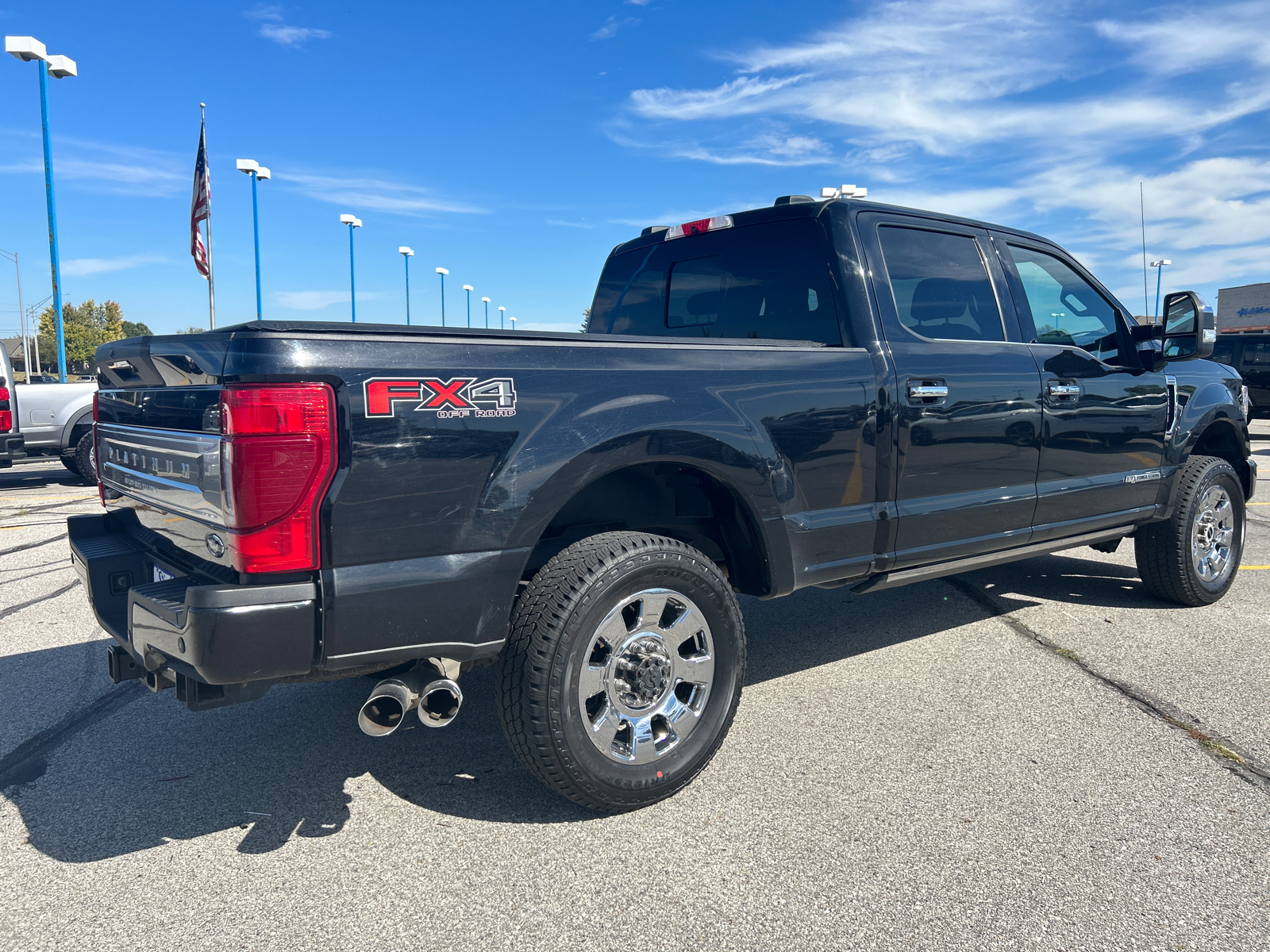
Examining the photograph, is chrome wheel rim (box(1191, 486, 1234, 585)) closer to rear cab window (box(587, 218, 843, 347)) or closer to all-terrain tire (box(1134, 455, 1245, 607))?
all-terrain tire (box(1134, 455, 1245, 607))

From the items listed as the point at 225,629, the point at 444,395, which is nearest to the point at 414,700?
the point at 225,629

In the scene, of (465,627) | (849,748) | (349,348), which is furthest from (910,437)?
(349,348)

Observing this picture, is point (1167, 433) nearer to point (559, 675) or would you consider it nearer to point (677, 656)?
point (677, 656)

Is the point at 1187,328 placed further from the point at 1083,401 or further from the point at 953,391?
the point at 953,391

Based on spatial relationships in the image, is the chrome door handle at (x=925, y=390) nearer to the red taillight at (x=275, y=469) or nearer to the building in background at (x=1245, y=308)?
the red taillight at (x=275, y=469)

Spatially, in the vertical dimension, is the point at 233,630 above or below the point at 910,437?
below

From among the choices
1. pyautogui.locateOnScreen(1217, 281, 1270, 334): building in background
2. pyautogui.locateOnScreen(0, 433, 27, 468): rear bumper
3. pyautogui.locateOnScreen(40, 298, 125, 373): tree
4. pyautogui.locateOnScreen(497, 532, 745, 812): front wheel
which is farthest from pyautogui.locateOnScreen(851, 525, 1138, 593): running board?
pyautogui.locateOnScreen(40, 298, 125, 373): tree

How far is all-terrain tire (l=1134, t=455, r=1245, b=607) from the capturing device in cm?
504

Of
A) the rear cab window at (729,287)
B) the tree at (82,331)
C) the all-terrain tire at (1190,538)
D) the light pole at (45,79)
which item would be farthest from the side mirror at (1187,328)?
the tree at (82,331)

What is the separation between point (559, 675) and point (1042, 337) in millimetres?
3033

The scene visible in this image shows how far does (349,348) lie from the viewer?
233 cm

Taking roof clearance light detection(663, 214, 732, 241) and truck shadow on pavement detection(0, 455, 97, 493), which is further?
truck shadow on pavement detection(0, 455, 97, 493)

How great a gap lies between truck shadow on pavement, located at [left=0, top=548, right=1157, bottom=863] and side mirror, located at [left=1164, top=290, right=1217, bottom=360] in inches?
94.6

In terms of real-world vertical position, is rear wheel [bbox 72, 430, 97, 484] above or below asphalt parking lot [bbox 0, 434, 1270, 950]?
above
